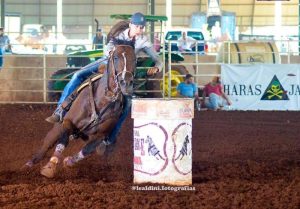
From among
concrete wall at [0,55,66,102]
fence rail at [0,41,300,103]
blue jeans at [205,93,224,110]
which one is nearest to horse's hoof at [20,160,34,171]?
blue jeans at [205,93,224,110]

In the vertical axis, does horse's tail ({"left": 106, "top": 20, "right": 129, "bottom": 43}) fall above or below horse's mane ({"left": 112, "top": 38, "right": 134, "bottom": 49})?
above

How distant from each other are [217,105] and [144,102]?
1140 centimetres

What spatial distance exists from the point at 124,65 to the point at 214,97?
11.2 metres

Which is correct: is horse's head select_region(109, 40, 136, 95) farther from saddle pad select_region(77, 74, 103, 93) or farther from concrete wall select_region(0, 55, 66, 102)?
concrete wall select_region(0, 55, 66, 102)

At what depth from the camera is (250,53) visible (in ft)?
71.0

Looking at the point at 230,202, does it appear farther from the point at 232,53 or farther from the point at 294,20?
the point at 294,20

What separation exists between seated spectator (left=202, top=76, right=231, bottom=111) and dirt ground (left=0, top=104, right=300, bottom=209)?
10.7 ft

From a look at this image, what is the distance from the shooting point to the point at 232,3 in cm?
4856

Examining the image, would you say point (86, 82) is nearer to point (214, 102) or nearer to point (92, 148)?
point (92, 148)

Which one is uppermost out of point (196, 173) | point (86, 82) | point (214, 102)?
point (86, 82)

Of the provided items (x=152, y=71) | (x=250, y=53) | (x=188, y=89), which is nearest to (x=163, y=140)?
(x=152, y=71)

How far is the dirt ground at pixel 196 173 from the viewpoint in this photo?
679cm

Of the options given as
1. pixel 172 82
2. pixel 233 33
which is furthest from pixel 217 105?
pixel 233 33

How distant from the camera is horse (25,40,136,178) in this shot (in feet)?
26.7
